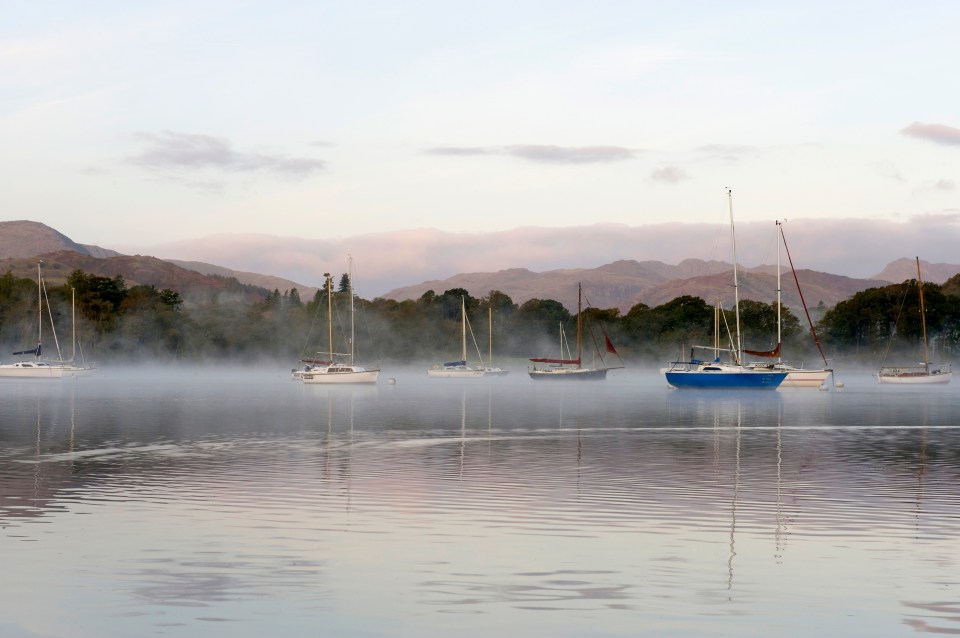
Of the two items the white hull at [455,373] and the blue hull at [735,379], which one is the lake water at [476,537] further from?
the white hull at [455,373]

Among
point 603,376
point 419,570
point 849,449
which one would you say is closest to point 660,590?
point 419,570

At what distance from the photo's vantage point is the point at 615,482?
105 ft

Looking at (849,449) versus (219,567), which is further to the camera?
(849,449)

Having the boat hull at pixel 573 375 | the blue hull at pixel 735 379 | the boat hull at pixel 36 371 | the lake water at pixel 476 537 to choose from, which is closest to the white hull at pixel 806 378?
the blue hull at pixel 735 379

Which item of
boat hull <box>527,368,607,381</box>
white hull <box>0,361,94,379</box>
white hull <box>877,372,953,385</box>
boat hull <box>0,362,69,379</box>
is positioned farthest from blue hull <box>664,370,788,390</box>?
boat hull <box>0,362,69,379</box>

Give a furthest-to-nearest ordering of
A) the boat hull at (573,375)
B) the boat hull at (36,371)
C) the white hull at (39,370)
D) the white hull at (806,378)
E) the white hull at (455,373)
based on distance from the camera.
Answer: the white hull at (455,373)
the white hull at (39,370)
the boat hull at (36,371)
the boat hull at (573,375)
the white hull at (806,378)

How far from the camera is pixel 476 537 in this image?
73.3 ft

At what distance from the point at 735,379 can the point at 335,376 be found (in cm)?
5075

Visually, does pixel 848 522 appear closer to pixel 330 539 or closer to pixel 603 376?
pixel 330 539

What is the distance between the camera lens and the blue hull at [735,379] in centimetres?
11775

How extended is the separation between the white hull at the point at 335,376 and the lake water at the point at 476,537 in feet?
309

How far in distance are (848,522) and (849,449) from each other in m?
21.3

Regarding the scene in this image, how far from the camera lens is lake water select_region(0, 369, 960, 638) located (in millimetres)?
15781

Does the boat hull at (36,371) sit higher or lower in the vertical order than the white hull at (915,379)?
higher
